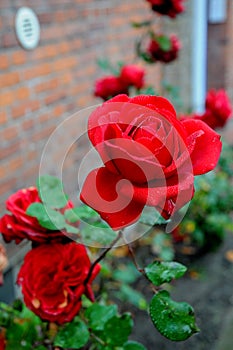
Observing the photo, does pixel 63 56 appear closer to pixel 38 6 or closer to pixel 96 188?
pixel 38 6

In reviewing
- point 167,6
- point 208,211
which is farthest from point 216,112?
point 208,211

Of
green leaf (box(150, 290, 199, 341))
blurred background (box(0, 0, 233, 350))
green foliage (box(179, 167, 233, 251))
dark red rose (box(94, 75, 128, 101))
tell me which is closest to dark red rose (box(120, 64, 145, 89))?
dark red rose (box(94, 75, 128, 101))

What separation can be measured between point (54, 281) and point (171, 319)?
0.22 meters

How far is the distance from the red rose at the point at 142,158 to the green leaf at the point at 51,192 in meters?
0.22

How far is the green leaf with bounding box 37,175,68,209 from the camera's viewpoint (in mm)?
792

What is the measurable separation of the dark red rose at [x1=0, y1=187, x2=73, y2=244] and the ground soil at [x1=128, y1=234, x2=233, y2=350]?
3.94ft

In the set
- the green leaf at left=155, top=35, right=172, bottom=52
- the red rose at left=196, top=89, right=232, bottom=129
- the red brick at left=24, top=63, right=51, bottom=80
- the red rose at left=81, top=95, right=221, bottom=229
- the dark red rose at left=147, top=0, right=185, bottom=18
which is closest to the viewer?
the red rose at left=81, top=95, right=221, bottom=229

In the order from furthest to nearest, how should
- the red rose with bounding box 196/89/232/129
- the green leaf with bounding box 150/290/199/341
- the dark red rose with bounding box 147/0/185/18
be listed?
the dark red rose with bounding box 147/0/185/18
the red rose with bounding box 196/89/232/129
the green leaf with bounding box 150/290/199/341

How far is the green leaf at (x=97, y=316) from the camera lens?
0.88 m

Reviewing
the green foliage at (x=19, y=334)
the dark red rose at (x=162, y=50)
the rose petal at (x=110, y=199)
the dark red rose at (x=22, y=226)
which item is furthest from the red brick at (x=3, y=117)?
the rose petal at (x=110, y=199)

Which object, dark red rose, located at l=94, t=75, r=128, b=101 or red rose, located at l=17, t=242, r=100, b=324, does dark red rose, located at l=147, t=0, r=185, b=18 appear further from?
red rose, located at l=17, t=242, r=100, b=324

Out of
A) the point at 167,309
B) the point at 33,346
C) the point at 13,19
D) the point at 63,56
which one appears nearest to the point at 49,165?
the point at 63,56

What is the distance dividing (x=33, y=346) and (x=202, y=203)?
5.61 ft

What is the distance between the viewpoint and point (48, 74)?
6.99 feet
